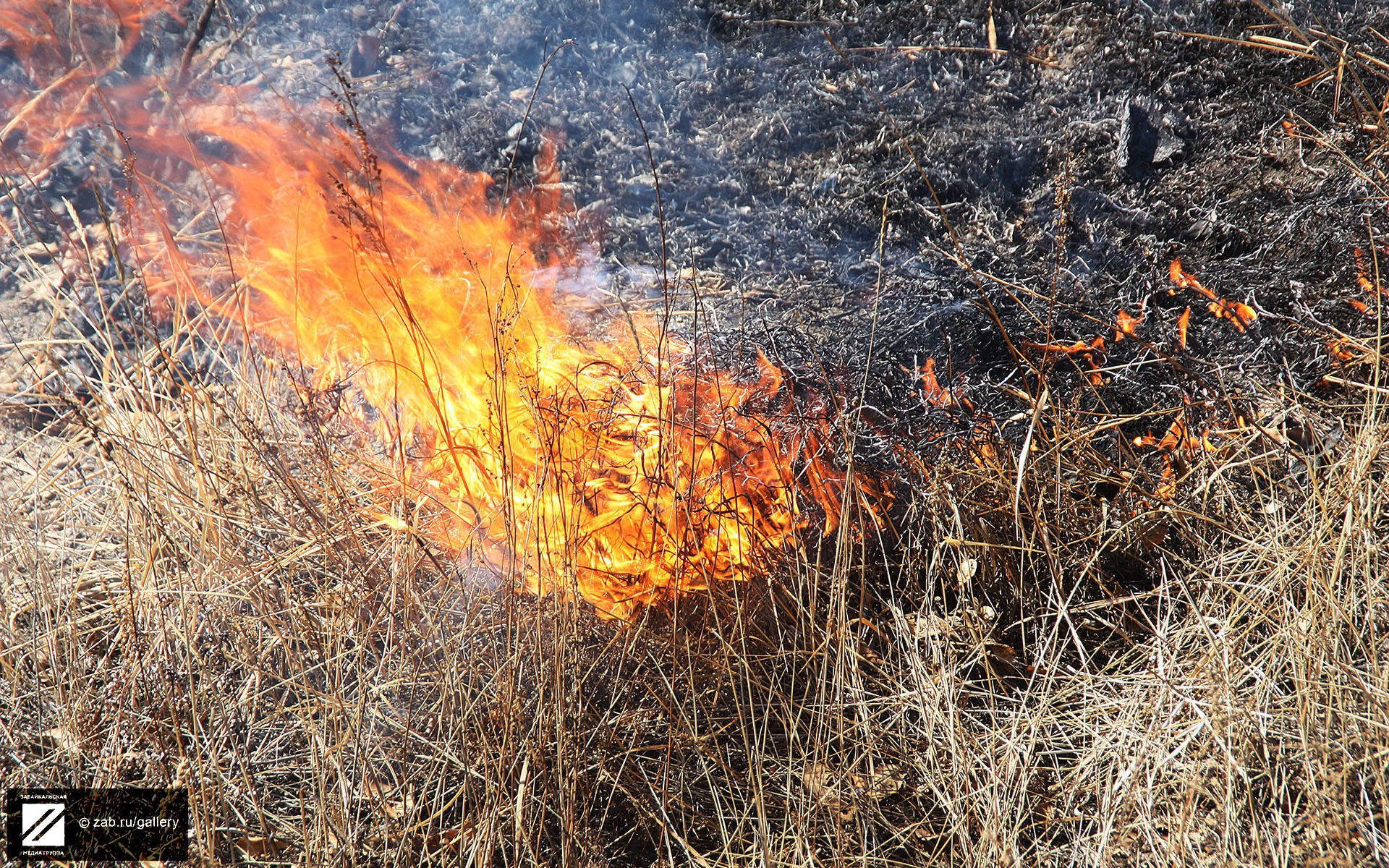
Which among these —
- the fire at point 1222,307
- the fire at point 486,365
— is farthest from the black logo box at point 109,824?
the fire at point 1222,307

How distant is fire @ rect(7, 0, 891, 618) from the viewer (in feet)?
6.97

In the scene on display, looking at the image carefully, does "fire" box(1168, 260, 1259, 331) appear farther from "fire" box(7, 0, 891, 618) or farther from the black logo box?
the black logo box

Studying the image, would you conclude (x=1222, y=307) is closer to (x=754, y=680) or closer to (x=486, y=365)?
(x=754, y=680)

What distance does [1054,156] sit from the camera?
291cm

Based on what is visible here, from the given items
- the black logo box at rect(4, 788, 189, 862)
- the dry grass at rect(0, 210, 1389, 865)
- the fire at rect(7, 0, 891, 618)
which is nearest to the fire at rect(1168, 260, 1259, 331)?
the dry grass at rect(0, 210, 1389, 865)

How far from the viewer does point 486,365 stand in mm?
2494

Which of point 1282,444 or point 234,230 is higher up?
point 234,230

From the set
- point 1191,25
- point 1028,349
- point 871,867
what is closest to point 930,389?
point 1028,349

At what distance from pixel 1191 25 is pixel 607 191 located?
93.3 inches

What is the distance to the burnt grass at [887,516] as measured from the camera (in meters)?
1.83

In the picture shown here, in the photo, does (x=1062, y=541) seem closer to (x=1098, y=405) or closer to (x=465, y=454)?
(x=1098, y=405)

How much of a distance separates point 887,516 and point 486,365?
4.43 feet

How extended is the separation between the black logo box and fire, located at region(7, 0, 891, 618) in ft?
2.86

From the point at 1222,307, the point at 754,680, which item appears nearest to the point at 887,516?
the point at 754,680
